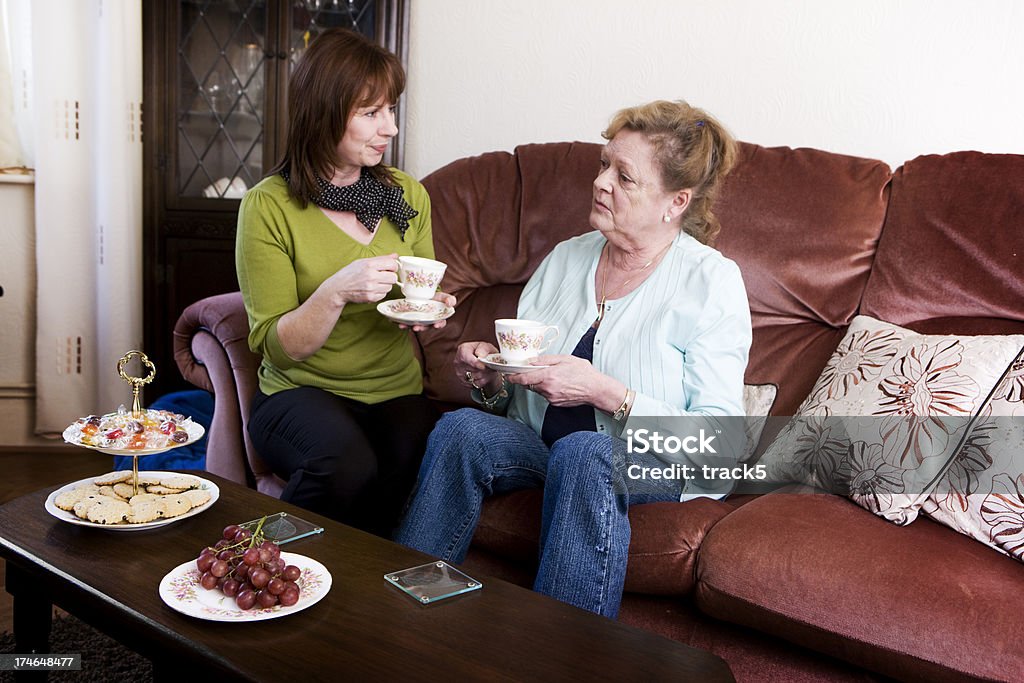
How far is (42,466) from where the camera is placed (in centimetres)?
292

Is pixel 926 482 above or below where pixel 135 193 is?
below

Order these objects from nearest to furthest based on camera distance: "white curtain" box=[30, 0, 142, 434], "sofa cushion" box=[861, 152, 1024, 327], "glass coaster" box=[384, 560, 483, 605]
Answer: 1. "glass coaster" box=[384, 560, 483, 605]
2. "sofa cushion" box=[861, 152, 1024, 327]
3. "white curtain" box=[30, 0, 142, 434]

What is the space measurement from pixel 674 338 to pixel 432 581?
733 millimetres

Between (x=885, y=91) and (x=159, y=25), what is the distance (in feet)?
7.13

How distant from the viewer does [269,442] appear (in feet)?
6.08

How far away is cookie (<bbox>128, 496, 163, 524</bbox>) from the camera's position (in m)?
1.31

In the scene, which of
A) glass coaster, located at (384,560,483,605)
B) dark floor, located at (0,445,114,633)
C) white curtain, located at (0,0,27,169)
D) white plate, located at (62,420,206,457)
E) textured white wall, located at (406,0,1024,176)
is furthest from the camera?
white curtain, located at (0,0,27,169)

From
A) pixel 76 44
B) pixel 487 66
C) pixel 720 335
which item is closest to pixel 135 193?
pixel 76 44

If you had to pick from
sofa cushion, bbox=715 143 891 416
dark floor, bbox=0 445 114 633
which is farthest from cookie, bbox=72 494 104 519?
dark floor, bbox=0 445 114 633

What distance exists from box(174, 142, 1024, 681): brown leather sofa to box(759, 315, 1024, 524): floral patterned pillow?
0.22 feet

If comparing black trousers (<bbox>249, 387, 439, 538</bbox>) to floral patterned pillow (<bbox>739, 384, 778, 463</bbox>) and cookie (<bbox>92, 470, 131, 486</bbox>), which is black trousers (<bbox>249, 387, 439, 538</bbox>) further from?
floral patterned pillow (<bbox>739, 384, 778, 463</bbox>)

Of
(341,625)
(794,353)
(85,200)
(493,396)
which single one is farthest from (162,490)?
(85,200)

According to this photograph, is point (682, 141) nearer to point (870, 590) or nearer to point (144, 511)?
point (870, 590)

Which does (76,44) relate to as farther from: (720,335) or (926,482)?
(926,482)
